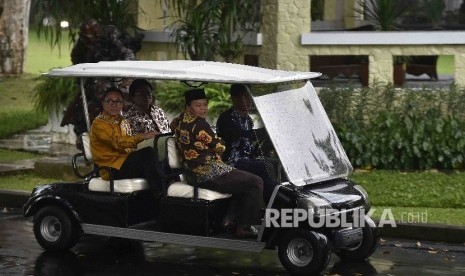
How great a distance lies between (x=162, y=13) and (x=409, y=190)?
23.3 feet

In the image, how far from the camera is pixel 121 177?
11617mm

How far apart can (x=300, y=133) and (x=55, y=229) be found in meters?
2.30

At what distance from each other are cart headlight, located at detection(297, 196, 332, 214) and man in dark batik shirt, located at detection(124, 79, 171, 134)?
198 centimetres

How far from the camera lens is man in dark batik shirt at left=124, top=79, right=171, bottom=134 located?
1238cm

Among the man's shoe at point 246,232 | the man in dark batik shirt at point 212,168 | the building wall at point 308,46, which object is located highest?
the building wall at point 308,46

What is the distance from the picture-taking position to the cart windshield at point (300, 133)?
436 inches

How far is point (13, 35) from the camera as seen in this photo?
2834cm

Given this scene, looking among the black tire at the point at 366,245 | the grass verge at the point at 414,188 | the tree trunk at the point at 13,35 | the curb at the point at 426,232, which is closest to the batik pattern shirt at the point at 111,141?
the black tire at the point at 366,245

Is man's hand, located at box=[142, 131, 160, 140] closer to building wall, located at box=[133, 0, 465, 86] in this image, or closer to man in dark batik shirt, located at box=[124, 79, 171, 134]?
man in dark batik shirt, located at box=[124, 79, 171, 134]

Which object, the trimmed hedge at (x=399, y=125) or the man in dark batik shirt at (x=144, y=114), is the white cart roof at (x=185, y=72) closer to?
the man in dark batik shirt at (x=144, y=114)

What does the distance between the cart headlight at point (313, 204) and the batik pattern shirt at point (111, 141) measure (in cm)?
158

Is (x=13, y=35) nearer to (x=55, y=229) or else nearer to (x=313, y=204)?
(x=55, y=229)

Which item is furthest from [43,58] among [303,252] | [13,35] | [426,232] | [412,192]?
[303,252]

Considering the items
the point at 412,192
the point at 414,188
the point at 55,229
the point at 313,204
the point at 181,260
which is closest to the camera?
the point at 313,204
